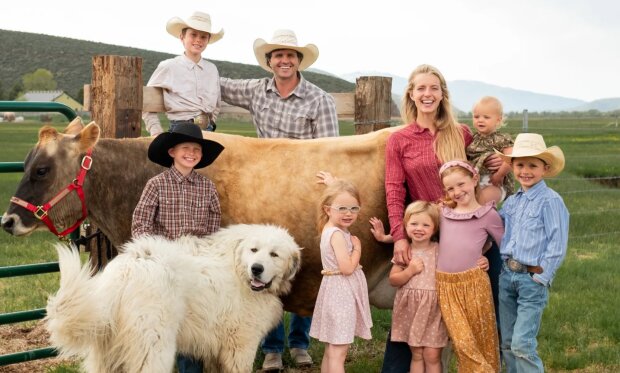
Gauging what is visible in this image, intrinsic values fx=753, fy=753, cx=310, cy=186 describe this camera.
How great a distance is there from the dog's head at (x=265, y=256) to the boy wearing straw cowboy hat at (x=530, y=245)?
133 cm

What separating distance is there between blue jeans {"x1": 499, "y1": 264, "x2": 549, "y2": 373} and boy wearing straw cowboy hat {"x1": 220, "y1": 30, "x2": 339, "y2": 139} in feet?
6.42

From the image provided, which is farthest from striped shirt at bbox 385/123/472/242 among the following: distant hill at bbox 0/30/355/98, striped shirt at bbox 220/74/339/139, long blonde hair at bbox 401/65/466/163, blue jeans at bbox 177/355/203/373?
distant hill at bbox 0/30/355/98

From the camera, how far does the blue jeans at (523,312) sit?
4.54m

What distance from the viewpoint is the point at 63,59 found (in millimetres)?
106375

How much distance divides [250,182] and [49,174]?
1321 mm

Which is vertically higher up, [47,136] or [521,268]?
[47,136]

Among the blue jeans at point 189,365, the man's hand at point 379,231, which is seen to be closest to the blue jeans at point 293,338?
the blue jeans at point 189,365

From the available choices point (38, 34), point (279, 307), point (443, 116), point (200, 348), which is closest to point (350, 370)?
point (279, 307)

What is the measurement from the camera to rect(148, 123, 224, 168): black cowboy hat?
4.66m

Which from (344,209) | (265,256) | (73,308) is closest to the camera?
(73,308)

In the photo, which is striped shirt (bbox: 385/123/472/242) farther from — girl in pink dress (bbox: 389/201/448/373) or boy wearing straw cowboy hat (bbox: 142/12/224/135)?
boy wearing straw cowboy hat (bbox: 142/12/224/135)

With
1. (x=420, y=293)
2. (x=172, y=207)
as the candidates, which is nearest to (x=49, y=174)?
(x=172, y=207)

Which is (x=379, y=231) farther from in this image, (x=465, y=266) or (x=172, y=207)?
(x=172, y=207)

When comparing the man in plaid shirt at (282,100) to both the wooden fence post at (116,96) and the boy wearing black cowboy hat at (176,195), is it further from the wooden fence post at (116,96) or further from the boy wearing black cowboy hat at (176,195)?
the boy wearing black cowboy hat at (176,195)
